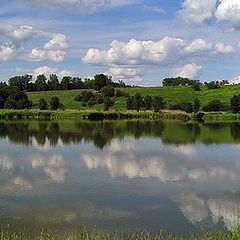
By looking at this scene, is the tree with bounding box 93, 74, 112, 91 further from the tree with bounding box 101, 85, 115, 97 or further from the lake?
the lake

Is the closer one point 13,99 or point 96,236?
point 96,236

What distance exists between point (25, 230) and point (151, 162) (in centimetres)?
1472

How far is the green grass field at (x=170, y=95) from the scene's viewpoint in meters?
95.1

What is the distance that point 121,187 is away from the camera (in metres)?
19.2

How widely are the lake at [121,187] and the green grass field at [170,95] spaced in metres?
60.2

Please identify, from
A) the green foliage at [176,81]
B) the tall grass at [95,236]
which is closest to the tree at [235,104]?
the green foliage at [176,81]

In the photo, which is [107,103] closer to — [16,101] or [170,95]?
[170,95]

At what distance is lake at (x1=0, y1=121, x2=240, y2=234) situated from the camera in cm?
1408

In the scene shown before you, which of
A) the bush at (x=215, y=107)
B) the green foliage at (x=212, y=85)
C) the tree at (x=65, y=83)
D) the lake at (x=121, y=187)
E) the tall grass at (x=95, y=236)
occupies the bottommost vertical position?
the lake at (x=121, y=187)

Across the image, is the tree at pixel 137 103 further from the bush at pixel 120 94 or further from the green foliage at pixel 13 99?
the green foliage at pixel 13 99

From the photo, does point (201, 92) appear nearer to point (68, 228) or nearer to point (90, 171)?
point (90, 171)

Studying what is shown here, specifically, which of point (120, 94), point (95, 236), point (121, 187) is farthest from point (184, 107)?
point (95, 236)

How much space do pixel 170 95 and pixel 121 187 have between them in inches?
3269

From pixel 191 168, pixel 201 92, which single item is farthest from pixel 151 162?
pixel 201 92
